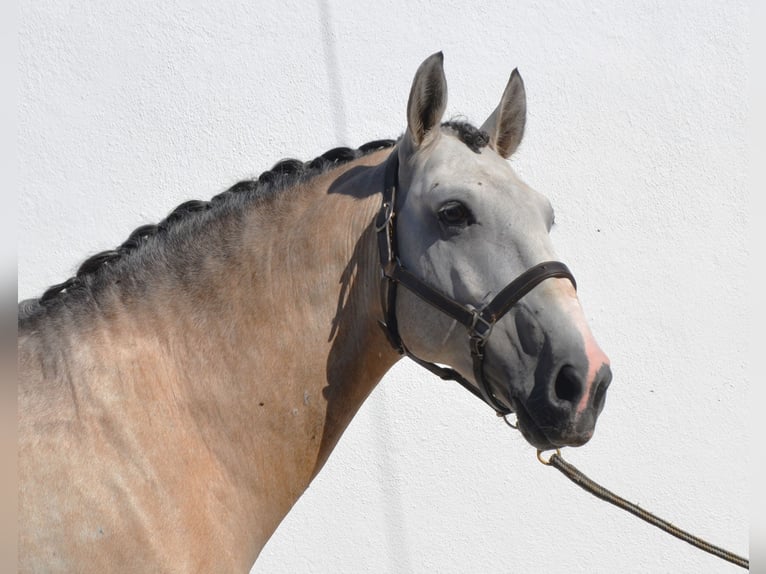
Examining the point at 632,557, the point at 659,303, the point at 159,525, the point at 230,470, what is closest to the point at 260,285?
the point at 230,470

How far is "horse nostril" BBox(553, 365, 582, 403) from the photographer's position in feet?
4.93

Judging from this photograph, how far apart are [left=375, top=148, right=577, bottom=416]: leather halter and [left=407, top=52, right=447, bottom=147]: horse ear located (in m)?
0.10

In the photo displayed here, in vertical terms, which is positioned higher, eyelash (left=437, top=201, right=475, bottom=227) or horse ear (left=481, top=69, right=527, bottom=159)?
horse ear (left=481, top=69, right=527, bottom=159)

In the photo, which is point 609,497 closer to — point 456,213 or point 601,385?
point 601,385

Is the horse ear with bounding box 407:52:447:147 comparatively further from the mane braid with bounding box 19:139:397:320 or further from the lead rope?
the lead rope

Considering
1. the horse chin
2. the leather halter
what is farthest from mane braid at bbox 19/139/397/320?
the horse chin

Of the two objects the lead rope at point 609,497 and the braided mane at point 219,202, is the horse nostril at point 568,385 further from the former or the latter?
the braided mane at point 219,202

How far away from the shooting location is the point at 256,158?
3240 millimetres

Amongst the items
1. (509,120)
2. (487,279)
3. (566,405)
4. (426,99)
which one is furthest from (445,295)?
(509,120)

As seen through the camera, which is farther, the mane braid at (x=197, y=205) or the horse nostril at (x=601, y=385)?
the mane braid at (x=197, y=205)

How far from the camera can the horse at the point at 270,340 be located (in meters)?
1.50

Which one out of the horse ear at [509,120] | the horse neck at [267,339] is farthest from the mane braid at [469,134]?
the horse neck at [267,339]

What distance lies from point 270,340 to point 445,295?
1.49 ft

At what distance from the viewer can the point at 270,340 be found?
1735 mm
